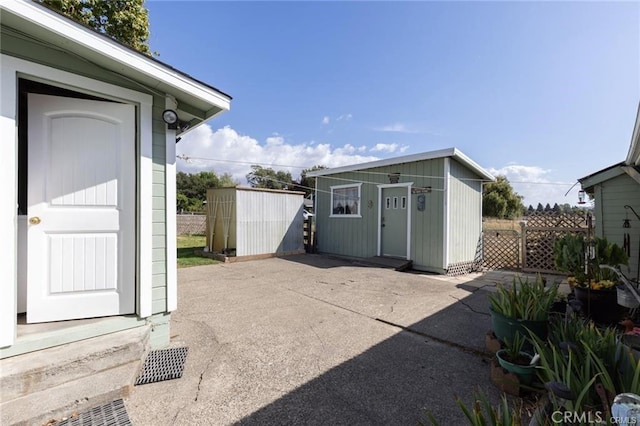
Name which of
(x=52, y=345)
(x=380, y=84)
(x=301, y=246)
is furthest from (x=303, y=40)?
(x=52, y=345)

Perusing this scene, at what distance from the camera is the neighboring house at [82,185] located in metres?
1.92

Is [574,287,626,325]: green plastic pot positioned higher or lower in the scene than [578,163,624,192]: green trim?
lower

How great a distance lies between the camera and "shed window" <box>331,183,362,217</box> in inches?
329

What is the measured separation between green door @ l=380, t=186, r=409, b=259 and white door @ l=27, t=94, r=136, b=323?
6.13m

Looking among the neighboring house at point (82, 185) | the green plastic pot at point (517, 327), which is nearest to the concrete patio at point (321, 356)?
the green plastic pot at point (517, 327)

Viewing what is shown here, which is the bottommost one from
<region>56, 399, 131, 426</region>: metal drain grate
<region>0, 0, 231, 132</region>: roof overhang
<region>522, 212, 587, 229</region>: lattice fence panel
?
<region>56, 399, 131, 426</region>: metal drain grate

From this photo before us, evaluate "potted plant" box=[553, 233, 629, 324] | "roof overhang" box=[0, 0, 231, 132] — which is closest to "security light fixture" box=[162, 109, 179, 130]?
"roof overhang" box=[0, 0, 231, 132]

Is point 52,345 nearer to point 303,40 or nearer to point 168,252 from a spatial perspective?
point 168,252

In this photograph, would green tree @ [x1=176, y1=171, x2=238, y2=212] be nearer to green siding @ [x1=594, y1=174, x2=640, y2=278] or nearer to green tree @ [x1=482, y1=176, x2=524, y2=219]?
green tree @ [x1=482, y1=176, x2=524, y2=219]

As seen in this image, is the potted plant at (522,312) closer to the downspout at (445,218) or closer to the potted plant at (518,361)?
the potted plant at (518,361)

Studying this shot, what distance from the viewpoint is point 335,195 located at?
893 centimetres

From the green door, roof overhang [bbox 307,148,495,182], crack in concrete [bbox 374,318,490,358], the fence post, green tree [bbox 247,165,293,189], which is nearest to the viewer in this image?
crack in concrete [bbox 374,318,490,358]

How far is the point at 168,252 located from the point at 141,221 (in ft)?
1.26

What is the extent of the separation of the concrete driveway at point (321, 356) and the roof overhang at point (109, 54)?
249 centimetres
